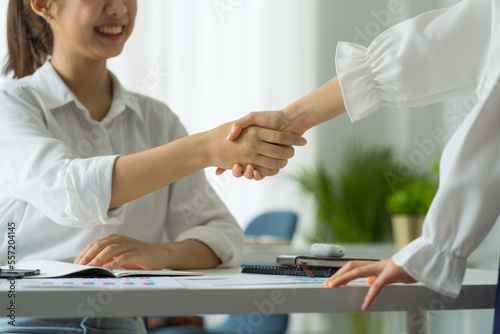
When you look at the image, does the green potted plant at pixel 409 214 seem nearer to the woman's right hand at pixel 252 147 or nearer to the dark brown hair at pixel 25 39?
the woman's right hand at pixel 252 147

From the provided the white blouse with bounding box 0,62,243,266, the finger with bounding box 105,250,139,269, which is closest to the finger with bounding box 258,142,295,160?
the white blouse with bounding box 0,62,243,266

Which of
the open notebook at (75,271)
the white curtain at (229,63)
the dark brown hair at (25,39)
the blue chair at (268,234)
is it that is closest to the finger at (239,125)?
the open notebook at (75,271)

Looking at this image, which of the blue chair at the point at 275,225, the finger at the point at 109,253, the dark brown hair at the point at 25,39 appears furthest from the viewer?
the blue chair at the point at 275,225

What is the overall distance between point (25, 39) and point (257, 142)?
2.24 feet

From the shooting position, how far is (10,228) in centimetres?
123

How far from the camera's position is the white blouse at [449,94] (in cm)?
77

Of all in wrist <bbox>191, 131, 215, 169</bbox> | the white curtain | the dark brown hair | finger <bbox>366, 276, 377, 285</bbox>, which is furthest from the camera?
the white curtain

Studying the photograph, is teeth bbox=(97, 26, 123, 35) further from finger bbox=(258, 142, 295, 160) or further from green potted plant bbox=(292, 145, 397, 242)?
green potted plant bbox=(292, 145, 397, 242)

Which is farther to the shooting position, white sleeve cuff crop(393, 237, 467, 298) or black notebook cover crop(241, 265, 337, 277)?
black notebook cover crop(241, 265, 337, 277)

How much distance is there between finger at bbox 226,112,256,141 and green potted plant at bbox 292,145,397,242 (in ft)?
10.6

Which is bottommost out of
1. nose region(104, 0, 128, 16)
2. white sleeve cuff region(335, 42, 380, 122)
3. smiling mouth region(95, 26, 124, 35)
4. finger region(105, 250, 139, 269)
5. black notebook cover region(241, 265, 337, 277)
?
black notebook cover region(241, 265, 337, 277)

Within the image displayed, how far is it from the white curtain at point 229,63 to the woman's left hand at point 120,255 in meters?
3.25

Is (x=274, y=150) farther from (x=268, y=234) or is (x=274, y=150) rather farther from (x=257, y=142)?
(x=268, y=234)

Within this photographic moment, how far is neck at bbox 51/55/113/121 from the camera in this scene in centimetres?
141
